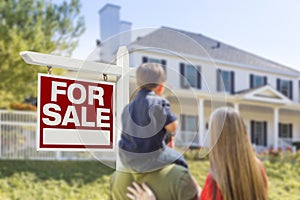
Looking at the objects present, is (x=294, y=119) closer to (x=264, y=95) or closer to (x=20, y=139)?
(x=264, y=95)

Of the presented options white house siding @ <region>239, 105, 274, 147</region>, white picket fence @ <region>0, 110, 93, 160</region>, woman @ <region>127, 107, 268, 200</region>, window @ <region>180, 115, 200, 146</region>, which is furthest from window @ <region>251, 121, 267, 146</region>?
window @ <region>180, 115, 200, 146</region>

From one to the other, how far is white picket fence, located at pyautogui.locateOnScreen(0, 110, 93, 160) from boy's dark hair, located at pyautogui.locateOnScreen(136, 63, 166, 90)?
767cm

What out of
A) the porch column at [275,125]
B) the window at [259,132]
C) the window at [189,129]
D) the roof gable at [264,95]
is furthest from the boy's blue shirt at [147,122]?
the window at [259,132]

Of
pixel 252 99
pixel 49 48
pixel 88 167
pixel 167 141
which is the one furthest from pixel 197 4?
pixel 252 99

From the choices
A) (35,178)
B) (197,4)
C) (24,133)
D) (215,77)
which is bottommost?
(35,178)

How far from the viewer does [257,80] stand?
17.1 m

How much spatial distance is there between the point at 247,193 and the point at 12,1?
797 centimetres

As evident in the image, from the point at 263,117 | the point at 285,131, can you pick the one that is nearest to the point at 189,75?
the point at 263,117

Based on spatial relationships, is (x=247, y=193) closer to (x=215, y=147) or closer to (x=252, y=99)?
(x=215, y=147)

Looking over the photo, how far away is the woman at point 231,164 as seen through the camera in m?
1.55

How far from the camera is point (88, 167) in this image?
8.80 meters

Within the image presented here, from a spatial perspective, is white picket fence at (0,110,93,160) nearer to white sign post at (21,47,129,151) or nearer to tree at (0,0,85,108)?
tree at (0,0,85,108)

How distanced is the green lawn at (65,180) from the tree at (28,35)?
1.39 m

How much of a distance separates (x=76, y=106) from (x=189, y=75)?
51 centimetres
